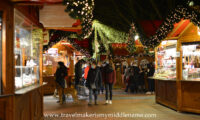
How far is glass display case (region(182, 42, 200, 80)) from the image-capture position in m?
8.30

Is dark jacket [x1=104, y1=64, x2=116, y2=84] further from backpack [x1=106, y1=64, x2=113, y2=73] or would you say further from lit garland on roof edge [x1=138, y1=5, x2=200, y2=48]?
lit garland on roof edge [x1=138, y1=5, x2=200, y2=48]

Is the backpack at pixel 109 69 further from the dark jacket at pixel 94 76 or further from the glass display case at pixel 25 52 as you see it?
the glass display case at pixel 25 52

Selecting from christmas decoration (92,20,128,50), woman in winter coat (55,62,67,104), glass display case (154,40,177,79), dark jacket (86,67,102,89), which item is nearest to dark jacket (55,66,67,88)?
woman in winter coat (55,62,67,104)

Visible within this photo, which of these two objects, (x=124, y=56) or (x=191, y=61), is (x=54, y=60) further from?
(x=191, y=61)

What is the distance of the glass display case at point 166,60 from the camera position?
9.18 metres

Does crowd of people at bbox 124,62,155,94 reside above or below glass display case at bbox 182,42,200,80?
below

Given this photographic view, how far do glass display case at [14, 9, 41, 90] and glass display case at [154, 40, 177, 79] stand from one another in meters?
5.04

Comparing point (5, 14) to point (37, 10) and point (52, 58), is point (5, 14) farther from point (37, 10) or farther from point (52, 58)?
point (52, 58)

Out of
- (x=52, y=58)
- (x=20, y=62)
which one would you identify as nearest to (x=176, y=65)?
(x=20, y=62)

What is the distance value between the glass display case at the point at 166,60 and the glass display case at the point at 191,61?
1.70 feet

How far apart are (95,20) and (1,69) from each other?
32.4 feet

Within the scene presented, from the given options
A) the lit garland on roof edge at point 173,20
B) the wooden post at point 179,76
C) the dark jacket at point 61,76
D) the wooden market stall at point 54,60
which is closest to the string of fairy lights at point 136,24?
the lit garland on roof edge at point 173,20

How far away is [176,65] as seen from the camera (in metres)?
8.83

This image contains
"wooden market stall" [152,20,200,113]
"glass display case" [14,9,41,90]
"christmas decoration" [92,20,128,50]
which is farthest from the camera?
"christmas decoration" [92,20,128,50]
